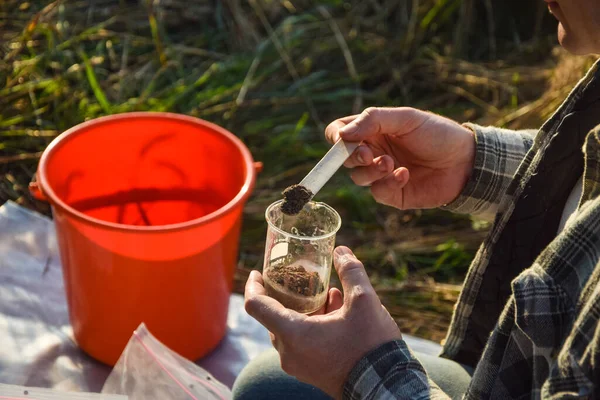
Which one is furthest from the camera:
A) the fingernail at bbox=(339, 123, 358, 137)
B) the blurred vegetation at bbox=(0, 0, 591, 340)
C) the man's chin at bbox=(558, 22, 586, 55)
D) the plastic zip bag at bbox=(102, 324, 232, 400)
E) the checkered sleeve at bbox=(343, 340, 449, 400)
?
the blurred vegetation at bbox=(0, 0, 591, 340)

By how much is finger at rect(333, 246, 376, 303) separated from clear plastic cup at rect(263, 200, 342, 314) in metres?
0.06

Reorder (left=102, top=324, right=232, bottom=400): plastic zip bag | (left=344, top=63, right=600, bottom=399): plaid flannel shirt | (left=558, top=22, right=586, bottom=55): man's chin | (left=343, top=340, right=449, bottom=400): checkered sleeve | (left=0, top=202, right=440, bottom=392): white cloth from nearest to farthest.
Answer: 1. (left=344, top=63, right=600, bottom=399): plaid flannel shirt
2. (left=343, top=340, right=449, bottom=400): checkered sleeve
3. (left=558, top=22, right=586, bottom=55): man's chin
4. (left=102, top=324, right=232, bottom=400): plastic zip bag
5. (left=0, top=202, right=440, bottom=392): white cloth

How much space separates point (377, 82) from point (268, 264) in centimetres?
174

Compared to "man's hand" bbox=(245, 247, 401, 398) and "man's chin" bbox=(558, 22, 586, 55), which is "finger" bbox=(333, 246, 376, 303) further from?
"man's chin" bbox=(558, 22, 586, 55)

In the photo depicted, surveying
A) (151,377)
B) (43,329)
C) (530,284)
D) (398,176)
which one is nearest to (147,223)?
(43,329)

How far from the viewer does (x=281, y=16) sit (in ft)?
9.05

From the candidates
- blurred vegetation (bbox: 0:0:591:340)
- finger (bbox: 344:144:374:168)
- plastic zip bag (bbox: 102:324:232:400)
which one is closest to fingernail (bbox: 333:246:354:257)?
finger (bbox: 344:144:374:168)

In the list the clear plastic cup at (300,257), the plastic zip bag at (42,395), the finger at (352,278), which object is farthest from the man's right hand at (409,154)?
the plastic zip bag at (42,395)

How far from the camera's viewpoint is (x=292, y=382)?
45.2 inches

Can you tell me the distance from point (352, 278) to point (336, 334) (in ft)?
0.25

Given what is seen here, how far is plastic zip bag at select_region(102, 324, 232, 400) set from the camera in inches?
50.4

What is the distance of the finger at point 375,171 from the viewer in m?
1.22

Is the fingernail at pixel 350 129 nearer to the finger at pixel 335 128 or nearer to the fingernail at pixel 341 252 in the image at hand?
the finger at pixel 335 128

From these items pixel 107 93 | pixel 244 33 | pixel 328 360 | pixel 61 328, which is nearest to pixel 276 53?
pixel 244 33
